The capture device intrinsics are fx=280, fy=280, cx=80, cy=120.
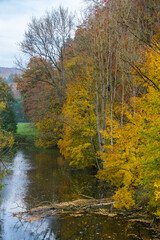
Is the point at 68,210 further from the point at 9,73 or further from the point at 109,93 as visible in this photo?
the point at 9,73

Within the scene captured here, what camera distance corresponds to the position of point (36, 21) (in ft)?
103

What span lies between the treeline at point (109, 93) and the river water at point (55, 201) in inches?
43.8

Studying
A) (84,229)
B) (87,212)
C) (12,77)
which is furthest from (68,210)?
(12,77)

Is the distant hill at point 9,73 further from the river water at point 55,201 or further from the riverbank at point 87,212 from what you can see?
the riverbank at point 87,212

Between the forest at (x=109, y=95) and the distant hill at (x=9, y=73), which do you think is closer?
the forest at (x=109, y=95)

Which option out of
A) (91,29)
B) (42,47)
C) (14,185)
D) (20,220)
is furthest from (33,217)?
(42,47)

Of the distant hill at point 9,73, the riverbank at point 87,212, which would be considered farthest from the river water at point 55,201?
the distant hill at point 9,73

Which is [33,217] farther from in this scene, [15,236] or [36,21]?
[36,21]

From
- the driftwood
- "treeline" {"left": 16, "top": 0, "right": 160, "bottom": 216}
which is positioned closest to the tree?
"treeline" {"left": 16, "top": 0, "right": 160, "bottom": 216}

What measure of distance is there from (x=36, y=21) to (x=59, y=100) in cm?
932

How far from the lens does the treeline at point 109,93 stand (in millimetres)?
9550

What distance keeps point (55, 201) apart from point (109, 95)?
10589mm

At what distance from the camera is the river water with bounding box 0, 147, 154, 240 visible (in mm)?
10279

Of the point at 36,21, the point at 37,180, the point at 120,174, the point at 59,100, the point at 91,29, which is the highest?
the point at 36,21
